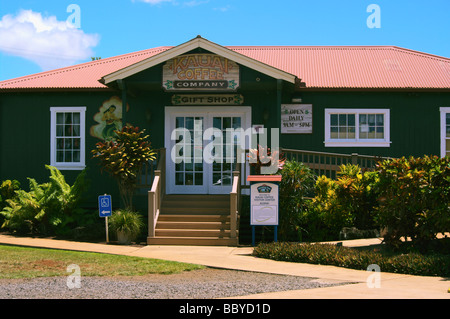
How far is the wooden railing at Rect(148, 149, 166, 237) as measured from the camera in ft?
42.8

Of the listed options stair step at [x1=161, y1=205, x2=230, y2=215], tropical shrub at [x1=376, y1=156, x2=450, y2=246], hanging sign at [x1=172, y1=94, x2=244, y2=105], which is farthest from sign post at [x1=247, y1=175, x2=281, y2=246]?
hanging sign at [x1=172, y1=94, x2=244, y2=105]

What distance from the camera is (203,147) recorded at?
52.4ft

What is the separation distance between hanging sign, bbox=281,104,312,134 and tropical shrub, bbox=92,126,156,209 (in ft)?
13.2

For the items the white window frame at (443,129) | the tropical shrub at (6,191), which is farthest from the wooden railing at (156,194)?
the white window frame at (443,129)

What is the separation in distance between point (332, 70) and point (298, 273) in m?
9.73

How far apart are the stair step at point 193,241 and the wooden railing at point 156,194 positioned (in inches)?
8.2

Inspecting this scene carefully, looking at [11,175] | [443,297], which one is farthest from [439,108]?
[11,175]

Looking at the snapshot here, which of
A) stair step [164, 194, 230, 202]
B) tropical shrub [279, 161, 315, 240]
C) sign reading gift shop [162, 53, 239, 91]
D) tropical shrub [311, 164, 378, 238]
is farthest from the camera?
stair step [164, 194, 230, 202]

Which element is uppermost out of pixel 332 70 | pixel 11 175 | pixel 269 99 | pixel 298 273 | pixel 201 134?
pixel 332 70

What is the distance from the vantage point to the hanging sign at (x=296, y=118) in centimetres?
1620

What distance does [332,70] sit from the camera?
17.6m

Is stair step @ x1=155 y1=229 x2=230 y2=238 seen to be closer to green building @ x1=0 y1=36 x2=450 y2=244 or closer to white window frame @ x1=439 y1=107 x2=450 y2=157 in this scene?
green building @ x1=0 y1=36 x2=450 y2=244

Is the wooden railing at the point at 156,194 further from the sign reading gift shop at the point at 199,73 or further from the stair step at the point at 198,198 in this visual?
the sign reading gift shop at the point at 199,73

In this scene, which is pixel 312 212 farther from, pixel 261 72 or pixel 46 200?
pixel 46 200
